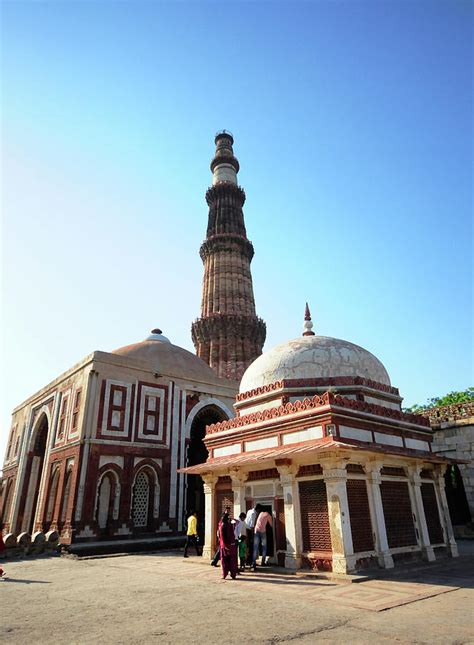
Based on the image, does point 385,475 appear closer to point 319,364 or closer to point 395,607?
point 319,364

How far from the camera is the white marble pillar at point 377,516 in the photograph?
29.5 ft

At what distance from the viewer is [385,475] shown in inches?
400

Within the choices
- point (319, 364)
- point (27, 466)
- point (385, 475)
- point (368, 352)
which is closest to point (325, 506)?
point (385, 475)

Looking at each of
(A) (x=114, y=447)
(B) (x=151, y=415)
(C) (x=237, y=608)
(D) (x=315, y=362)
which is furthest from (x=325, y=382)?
(A) (x=114, y=447)

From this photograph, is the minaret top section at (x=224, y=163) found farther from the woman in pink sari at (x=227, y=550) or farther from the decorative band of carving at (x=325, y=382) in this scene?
the woman in pink sari at (x=227, y=550)

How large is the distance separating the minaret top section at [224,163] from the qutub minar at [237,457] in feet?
71.0

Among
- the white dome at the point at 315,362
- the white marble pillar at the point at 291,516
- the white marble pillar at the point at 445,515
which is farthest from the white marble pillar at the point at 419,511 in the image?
the white marble pillar at the point at 291,516

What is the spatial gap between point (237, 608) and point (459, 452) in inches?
619

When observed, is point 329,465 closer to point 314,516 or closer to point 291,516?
point 314,516

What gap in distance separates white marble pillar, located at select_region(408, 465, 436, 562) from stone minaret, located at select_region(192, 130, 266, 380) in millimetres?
20389

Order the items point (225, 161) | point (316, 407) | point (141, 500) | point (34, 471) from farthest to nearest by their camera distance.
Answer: point (225, 161) < point (34, 471) < point (141, 500) < point (316, 407)

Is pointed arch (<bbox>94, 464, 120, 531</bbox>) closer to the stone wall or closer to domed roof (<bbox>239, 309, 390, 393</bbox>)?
domed roof (<bbox>239, 309, 390, 393</bbox>)

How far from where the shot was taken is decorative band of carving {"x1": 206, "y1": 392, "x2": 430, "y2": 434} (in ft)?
31.8

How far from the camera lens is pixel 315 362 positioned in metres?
11.9
